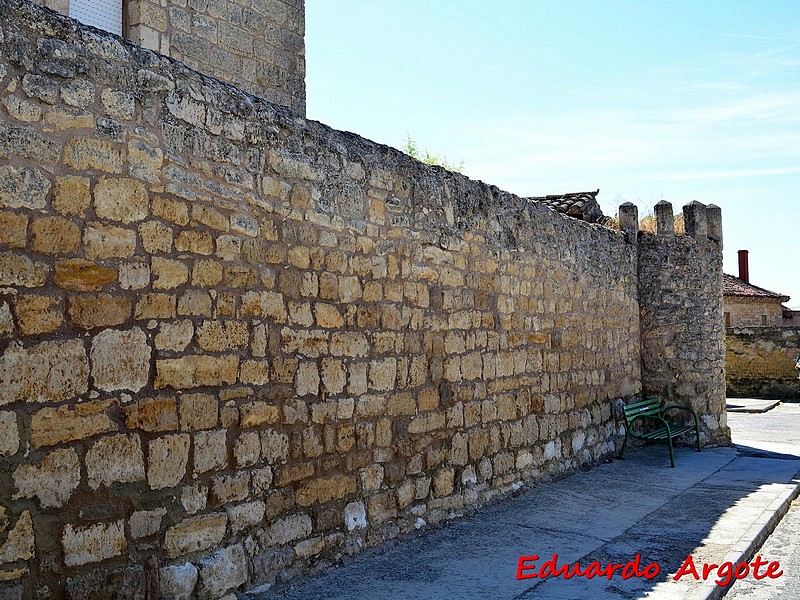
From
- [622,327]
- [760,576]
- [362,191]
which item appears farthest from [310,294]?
[622,327]

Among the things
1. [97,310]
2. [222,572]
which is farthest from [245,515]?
[97,310]

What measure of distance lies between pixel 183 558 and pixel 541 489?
3.82m

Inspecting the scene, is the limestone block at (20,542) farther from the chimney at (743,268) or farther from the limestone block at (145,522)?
the chimney at (743,268)

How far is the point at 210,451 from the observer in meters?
3.67

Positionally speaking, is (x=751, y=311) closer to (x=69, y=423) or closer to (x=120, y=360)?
→ (x=120, y=360)

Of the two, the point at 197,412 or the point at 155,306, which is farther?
the point at 197,412

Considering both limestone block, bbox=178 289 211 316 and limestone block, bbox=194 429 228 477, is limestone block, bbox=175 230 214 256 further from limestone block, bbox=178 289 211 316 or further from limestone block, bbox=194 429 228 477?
limestone block, bbox=194 429 228 477

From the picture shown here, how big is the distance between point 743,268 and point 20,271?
36.7 metres

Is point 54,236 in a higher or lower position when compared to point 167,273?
higher

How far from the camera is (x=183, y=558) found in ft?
11.4

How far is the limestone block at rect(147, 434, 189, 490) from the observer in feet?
11.1

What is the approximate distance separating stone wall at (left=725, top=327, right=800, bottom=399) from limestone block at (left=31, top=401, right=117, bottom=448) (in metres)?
17.4

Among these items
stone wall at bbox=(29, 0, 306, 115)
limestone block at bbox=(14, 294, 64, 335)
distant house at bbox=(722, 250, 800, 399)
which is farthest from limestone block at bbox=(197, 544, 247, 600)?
distant house at bbox=(722, 250, 800, 399)

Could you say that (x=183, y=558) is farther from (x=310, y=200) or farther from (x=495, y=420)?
(x=495, y=420)
